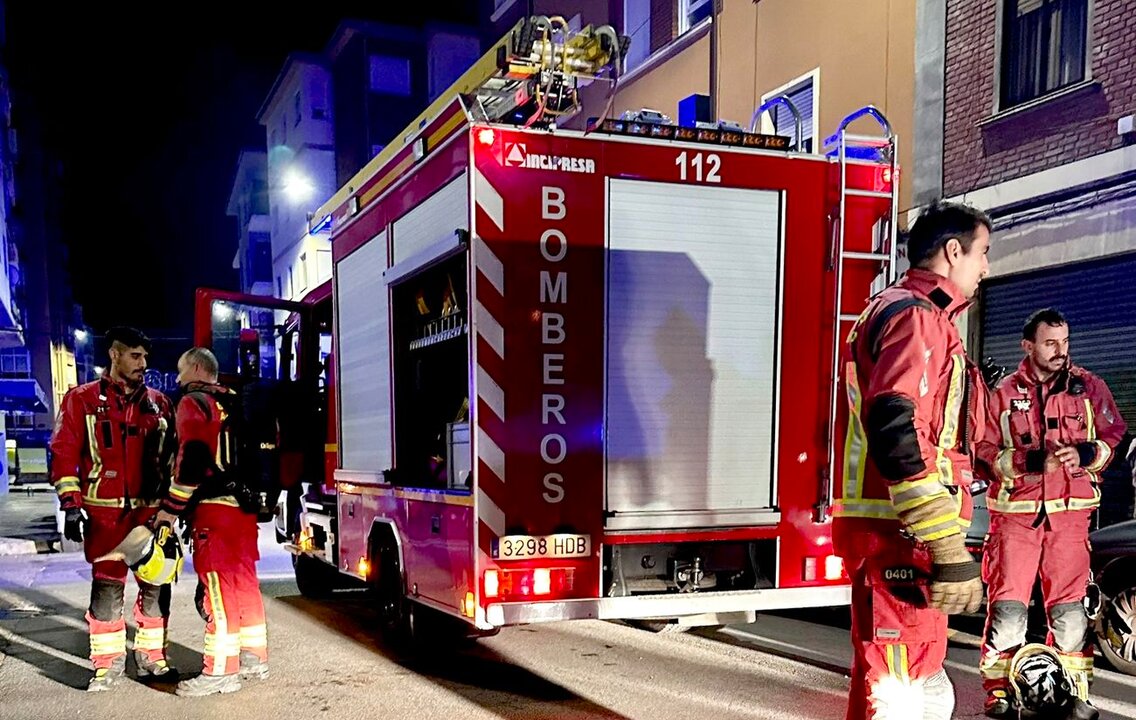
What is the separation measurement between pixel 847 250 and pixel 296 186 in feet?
103

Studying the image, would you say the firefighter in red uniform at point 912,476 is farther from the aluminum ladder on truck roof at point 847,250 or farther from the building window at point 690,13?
the building window at point 690,13

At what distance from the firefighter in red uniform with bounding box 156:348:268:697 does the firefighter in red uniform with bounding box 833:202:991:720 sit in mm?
3394

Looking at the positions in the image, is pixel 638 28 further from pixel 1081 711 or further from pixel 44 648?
pixel 1081 711

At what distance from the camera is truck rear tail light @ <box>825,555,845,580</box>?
468 cm

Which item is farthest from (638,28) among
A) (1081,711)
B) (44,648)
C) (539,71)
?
(1081,711)

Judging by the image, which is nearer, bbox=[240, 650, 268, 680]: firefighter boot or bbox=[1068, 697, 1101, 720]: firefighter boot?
bbox=[1068, 697, 1101, 720]: firefighter boot

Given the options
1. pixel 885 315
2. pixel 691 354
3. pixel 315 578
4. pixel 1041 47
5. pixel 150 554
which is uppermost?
pixel 1041 47

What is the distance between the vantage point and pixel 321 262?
948 cm

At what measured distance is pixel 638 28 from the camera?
52.1 feet

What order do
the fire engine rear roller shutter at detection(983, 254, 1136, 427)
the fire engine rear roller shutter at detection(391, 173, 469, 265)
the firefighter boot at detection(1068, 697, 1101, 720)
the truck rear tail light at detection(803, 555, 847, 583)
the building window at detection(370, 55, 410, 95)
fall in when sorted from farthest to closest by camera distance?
the building window at detection(370, 55, 410, 95) < the fire engine rear roller shutter at detection(983, 254, 1136, 427) < the truck rear tail light at detection(803, 555, 847, 583) < the fire engine rear roller shutter at detection(391, 173, 469, 265) < the firefighter boot at detection(1068, 697, 1101, 720)

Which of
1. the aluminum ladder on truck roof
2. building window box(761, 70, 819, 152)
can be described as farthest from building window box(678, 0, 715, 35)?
the aluminum ladder on truck roof

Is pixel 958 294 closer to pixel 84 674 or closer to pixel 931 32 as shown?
pixel 84 674

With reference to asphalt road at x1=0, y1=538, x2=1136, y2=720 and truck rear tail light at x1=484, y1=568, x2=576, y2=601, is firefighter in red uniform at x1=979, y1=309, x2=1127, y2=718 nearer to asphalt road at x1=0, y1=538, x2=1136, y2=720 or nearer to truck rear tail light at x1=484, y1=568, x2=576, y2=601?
asphalt road at x1=0, y1=538, x2=1136, y2=720

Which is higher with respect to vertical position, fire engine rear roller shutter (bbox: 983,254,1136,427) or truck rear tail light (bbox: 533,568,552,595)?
fire engine rear roller shutter (bbox: 983,254,1136,427)
